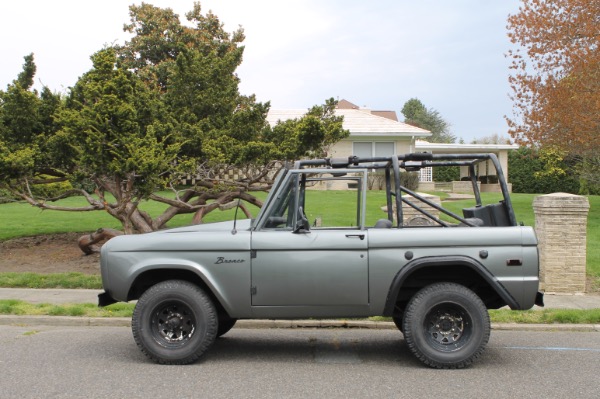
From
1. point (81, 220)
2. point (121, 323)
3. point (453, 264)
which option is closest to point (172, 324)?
point (121, 323)

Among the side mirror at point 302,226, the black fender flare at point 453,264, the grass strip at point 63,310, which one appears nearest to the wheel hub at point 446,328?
the black fender flare at point 453,264

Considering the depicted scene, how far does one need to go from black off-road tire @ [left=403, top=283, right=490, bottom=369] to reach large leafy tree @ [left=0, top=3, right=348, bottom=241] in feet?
19.6

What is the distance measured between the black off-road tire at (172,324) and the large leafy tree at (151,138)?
465cm

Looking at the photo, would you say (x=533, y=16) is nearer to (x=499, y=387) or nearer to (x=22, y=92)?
(x=22, y=92)

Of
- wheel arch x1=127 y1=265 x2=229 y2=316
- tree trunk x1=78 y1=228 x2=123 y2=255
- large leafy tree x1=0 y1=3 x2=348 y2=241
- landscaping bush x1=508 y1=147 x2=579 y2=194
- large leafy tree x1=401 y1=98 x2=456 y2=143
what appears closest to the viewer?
wheel arch x1=127 y1=265 x2=229 y2=316

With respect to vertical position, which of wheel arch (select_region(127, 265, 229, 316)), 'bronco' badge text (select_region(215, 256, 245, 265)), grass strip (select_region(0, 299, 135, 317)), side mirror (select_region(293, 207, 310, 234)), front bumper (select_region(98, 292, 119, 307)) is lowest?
grass strip (select_region(0, 299, 135, 317))

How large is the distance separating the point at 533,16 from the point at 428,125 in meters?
73.2

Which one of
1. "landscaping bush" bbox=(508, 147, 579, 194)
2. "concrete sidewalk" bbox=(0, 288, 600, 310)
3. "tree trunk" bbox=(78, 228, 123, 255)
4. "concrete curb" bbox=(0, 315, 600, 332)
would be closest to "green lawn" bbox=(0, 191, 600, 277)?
"tree trunk" bbox=(78, 228, 123, 255)

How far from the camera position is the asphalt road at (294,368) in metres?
5.34

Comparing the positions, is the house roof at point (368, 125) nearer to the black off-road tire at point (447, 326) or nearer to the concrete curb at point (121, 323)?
the concrete curb at point (121, 323)

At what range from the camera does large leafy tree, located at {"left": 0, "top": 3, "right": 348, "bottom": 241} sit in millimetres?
10844

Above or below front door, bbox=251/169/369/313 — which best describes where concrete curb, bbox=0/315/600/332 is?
below

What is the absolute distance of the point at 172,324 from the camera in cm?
629

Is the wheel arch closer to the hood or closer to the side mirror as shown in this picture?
the hood
